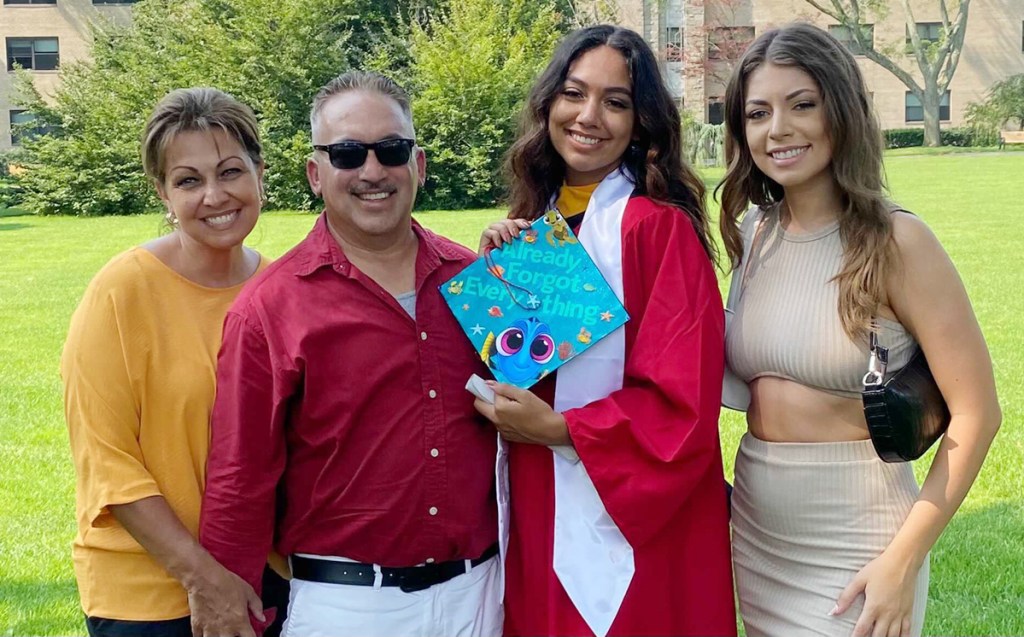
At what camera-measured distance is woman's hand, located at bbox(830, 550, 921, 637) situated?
2.87m

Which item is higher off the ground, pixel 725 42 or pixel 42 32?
pixel 42 32

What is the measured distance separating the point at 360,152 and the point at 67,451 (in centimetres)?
584

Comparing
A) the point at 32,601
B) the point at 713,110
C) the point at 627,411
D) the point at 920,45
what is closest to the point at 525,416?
the point at 627,411

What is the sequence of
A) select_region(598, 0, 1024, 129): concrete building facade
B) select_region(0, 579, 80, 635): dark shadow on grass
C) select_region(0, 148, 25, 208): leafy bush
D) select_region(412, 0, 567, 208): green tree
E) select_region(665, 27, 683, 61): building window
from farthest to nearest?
1. select_region(665, 27, 683, 61): building window
2. select_region(598, 0, 1024, 129): concrete building facade
3. select_region(0, 148, 25, 208): leafy bush
4. select_region(412, 0, 567, 208): green tree
5. select_region(0, 579, 80, 635): dark shadow on grass

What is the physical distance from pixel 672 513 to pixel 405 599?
30.1 inches

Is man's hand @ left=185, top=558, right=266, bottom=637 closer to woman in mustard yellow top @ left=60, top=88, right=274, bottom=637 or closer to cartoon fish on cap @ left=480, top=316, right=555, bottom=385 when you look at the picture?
woman in mustard yellow top @ left=60, top=88, right=274, bottom=637

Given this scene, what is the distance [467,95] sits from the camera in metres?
29.9

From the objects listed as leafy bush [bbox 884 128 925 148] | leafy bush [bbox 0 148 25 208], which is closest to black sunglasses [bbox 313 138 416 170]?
leafy bush [bbox 0 148 25 208]

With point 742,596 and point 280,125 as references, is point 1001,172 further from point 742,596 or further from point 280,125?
point 742,596

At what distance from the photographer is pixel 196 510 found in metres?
3.01

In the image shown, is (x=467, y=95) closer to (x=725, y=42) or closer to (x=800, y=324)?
(x=725, y=42)

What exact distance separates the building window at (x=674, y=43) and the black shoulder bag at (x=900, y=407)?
4565 centimetres

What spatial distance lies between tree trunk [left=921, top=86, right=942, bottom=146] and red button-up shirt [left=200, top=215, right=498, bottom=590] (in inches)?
1950

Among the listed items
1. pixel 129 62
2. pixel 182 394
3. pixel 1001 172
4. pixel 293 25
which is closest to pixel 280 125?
pixel 293 25
